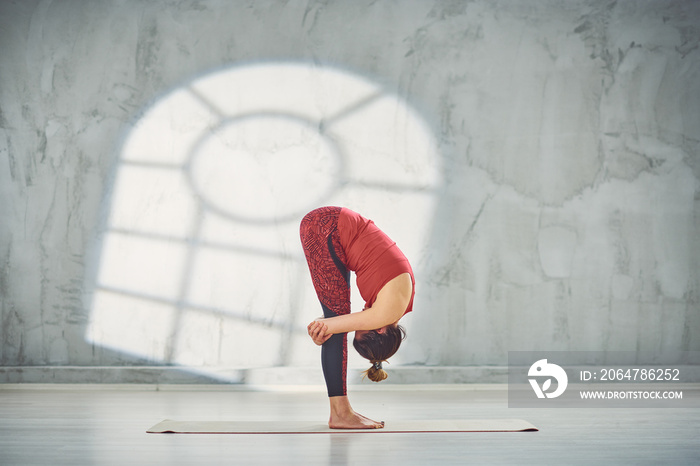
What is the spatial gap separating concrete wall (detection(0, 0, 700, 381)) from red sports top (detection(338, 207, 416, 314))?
1745mm

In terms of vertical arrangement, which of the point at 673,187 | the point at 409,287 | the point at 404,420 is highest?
the point at 673,187

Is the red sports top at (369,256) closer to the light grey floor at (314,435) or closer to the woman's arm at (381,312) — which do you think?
the woman's arm at (381,312)

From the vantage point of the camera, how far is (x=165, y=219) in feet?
14.4

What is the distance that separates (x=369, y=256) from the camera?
8.46ft

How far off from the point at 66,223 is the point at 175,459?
8.80ft

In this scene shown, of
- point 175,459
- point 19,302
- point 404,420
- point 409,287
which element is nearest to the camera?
point 175,459

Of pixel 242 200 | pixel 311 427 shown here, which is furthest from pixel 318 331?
pixel 242 200

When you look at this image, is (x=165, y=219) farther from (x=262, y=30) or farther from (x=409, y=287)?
(x=409, y=287)

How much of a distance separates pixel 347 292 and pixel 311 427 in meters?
0.59

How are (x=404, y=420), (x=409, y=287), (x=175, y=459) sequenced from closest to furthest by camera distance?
(x=175, y=459), (x=409, y=287), (x=404, y=420)

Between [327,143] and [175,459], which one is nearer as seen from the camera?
[175,459]

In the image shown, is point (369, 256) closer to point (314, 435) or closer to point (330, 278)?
point (330, 278)

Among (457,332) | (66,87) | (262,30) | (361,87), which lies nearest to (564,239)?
(457,332)

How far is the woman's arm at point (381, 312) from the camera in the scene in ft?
8.08
